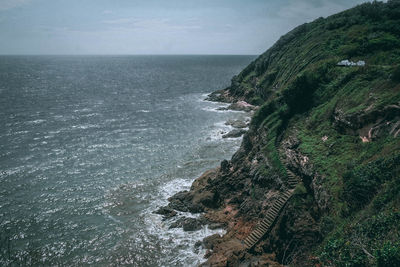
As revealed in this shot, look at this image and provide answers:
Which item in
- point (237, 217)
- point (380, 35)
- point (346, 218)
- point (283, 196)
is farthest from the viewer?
point (380, 35)

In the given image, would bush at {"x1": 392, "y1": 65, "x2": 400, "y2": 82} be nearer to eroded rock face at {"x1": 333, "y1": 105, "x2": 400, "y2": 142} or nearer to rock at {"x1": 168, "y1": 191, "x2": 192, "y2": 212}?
eroded rock face at {"x1": 333, "y1": 105, "x2": 400, "y2": 142}

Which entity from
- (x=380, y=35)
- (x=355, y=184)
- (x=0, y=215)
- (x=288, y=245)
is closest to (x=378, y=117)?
(x=355, y=184)

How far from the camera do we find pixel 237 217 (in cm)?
2861

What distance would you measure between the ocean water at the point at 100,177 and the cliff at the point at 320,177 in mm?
4980

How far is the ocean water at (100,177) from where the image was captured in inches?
1021

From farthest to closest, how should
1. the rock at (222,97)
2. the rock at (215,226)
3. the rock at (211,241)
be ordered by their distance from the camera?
1. the rock at (222,97)
2. the rock at (215,226)
3. the rock at (211,241)

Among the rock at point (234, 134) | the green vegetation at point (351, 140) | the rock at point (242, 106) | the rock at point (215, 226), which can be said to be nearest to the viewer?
the green vegetation at point (351, 140)

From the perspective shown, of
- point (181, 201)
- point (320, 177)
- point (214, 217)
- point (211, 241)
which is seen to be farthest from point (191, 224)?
point (320, 177)

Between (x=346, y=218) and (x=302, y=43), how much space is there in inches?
2767

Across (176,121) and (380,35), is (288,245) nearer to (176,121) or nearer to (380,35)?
(380,35)

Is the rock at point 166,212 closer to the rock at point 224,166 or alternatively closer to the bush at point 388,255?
the rock at point 224,166

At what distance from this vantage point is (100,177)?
130 feet

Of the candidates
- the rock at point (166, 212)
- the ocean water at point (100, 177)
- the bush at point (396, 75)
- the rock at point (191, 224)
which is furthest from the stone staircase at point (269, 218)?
the bush at point (396, 75)

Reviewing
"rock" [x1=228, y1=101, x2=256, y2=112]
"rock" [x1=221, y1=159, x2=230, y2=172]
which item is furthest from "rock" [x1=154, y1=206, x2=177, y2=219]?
"rock" [x1=228, y1=101, x2=256, y2=112]
